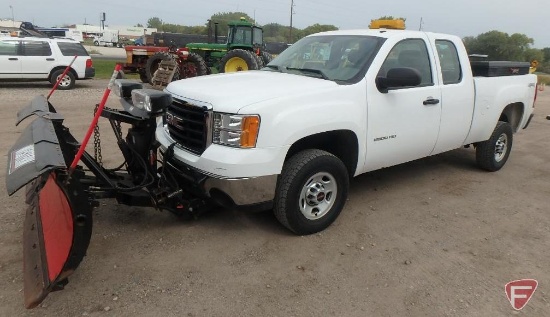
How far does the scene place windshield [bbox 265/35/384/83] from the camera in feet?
13.4

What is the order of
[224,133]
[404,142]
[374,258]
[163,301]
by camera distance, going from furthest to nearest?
[404,142], [374,258], [224,133], [163,301]

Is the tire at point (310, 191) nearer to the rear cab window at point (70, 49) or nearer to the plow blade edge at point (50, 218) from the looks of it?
the plow blade edge at point (50, 218)

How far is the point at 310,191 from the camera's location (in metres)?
3.78

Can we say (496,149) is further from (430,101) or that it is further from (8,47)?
(8,47)

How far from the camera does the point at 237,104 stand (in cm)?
329

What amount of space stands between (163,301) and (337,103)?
84.7 inches

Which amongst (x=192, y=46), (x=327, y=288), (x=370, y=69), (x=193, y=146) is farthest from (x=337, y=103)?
(x=192, y=46)

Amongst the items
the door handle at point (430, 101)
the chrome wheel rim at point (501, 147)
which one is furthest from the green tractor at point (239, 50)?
the door handle at point (430, 101)

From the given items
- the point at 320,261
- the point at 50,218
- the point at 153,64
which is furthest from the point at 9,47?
the point at 320,261

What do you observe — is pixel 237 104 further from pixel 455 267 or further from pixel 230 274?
pixel 455 267

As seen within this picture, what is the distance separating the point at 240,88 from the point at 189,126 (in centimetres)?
56

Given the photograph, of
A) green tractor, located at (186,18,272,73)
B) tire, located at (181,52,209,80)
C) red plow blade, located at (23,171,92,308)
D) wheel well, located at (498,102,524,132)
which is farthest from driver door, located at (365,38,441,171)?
tire, located at (181,52,209,80)

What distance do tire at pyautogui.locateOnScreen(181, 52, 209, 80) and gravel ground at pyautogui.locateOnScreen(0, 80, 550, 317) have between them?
1115 centimetres

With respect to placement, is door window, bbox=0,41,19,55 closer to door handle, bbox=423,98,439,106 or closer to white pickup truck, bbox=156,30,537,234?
white pickup truck, bbox=156,30,537,234
